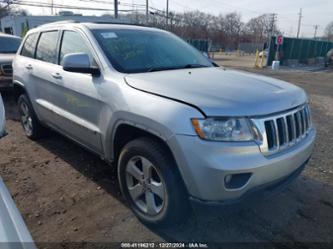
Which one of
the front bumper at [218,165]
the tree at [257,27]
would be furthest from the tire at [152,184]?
the tree at [257,27]

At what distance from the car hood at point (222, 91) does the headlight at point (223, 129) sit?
0.05m

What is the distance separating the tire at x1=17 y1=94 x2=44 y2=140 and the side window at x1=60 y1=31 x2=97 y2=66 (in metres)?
1.36

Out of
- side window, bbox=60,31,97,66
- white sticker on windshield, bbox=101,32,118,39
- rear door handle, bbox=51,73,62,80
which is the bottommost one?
rear door handle, bbox=51,73,62,80

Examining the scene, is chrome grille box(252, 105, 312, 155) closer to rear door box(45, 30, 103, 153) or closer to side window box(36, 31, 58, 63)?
rear door box(45, 30, 103, 153)

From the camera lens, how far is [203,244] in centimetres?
249

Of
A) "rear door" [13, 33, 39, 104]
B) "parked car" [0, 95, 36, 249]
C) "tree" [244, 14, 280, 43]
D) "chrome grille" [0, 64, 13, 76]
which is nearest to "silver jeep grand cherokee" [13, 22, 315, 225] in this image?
"rear door" [13, 33, 39, 104]

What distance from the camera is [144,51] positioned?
3.29 metres

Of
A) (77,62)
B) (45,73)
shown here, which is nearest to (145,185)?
(77,62)

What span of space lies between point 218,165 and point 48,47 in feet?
10.3

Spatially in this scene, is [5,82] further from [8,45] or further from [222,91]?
[222,91]

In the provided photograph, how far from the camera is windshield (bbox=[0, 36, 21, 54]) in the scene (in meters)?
8.54

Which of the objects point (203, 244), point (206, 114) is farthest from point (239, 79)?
point (203, 244)

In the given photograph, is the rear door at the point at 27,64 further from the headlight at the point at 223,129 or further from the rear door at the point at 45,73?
the headlight at the point at 223,129

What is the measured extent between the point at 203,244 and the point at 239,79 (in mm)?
1567
